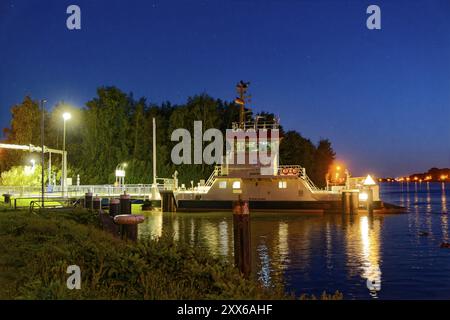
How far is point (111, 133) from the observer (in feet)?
237

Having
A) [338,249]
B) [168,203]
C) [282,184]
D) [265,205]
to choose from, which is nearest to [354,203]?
[282,184]

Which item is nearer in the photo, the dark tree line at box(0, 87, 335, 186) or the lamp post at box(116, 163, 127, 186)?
the lamp post at box(116, 163, 127, 186)

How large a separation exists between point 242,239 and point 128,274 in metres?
3.90

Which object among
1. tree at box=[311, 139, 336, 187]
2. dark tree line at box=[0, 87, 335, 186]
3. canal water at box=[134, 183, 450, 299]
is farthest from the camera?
tree at box=[311, 139, 336, 187]

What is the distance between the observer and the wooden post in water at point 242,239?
12922 millimetres

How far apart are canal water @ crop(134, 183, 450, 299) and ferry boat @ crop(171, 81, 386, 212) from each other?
1262 millimetres

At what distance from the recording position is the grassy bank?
8.59m

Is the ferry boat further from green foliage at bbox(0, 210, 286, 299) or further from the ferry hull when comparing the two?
green foliage at bbox(0, 210, 286, 299)

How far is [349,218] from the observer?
43.2 metres

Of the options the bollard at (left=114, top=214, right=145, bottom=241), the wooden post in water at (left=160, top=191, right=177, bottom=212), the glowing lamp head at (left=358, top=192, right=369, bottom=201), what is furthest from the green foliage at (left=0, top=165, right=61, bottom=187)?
the bollard at (left=114, top=214, right=145, bottom=241)

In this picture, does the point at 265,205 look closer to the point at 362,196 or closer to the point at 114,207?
the point at 362,196

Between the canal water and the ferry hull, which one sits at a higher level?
the ferry hull

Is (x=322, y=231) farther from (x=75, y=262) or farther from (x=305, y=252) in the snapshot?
(x=75, y=262)
